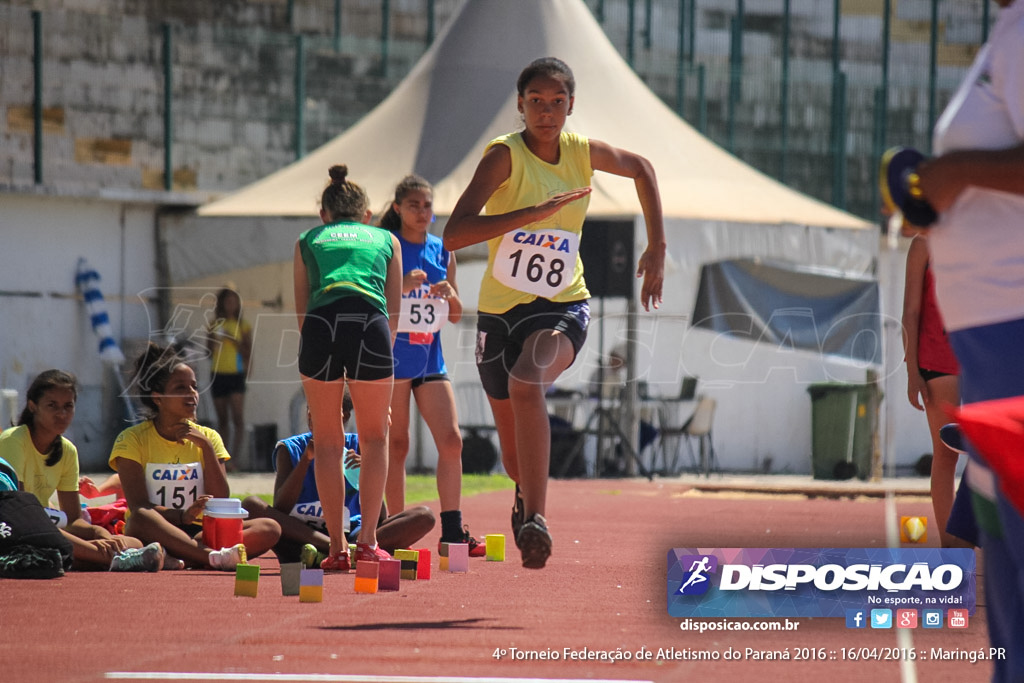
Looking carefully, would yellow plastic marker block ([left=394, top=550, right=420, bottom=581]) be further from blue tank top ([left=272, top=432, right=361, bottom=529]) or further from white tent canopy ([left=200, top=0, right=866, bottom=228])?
white tent canopy ([left=200, top=0, right=866, bottom=228])

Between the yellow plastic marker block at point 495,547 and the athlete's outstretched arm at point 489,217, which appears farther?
the yellow plastic marker block at point 495,547

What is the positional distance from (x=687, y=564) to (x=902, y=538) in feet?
4.97

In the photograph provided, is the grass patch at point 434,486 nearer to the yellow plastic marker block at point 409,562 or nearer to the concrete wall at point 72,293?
the concrete wall at point 72,293

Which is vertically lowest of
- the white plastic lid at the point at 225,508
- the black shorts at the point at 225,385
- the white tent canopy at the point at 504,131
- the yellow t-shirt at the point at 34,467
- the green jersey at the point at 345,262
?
the black shorts at the point at 225,385

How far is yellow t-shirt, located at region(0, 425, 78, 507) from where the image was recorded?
6.84 m

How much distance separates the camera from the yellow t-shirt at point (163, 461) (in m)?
7.02

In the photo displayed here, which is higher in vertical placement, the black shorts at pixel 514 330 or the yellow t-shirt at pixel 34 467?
the black shorts at pixel 514 330

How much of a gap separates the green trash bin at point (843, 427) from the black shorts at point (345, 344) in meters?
11.1

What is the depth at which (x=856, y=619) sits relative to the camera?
3.93 metres

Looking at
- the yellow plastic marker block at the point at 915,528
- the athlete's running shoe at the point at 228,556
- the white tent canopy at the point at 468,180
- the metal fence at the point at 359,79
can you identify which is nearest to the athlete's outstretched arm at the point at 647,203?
the yellow plastic marker block at the point at 915,528

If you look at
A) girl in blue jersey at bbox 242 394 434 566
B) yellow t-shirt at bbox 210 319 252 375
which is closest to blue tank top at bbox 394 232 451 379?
girl in blue jersey at bbox 242 394 434 566

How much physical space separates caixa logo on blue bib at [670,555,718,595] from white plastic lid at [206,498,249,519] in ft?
10.0

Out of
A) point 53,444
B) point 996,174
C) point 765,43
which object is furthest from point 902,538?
point 765,43

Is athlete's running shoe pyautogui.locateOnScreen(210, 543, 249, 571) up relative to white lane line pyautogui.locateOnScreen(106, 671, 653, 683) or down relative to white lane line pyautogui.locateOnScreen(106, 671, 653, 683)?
down
